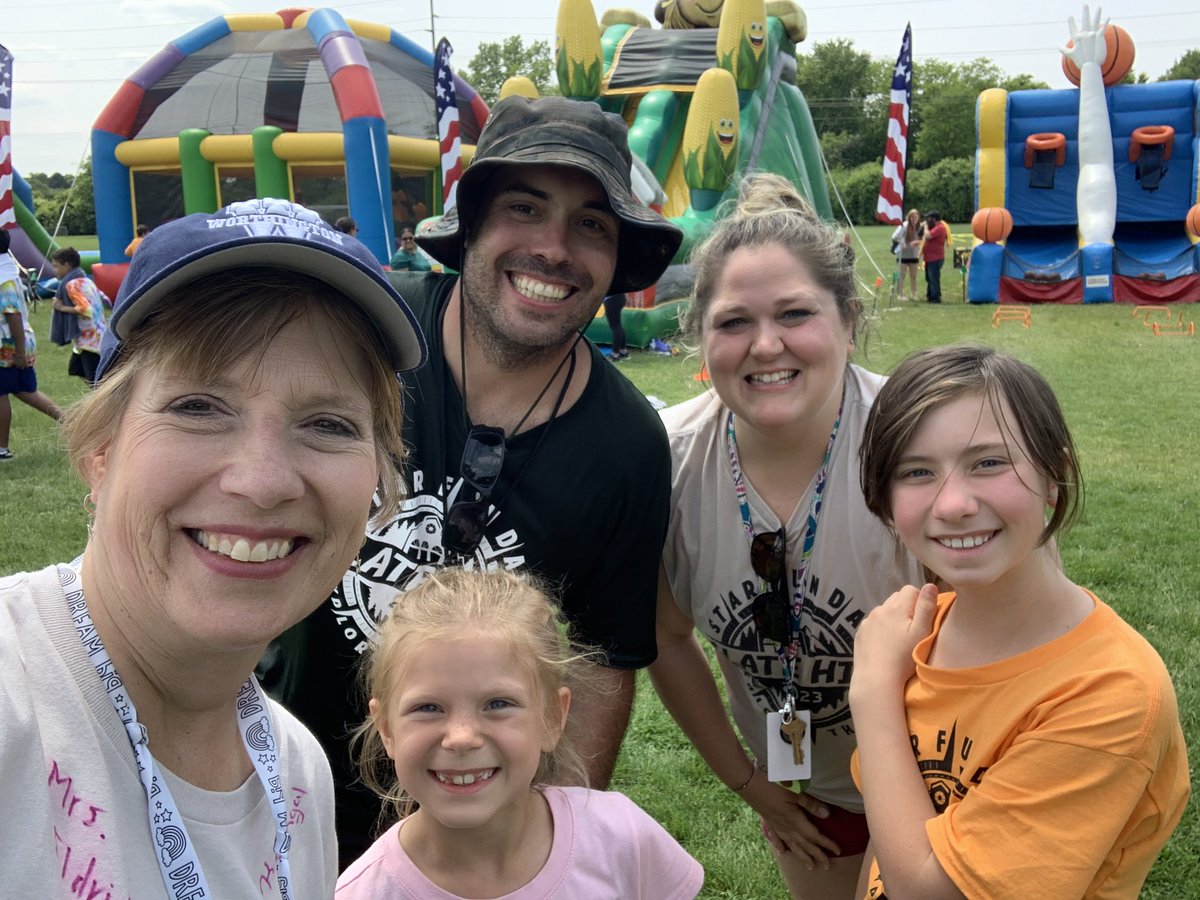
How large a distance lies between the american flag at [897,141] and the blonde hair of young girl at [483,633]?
18261mm

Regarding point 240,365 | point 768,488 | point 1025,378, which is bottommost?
point 768,488

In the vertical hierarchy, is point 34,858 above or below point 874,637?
above

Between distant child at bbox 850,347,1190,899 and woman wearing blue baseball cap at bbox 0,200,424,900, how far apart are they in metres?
1.05

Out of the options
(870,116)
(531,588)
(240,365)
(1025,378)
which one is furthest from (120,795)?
(870,116)

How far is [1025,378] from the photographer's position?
75.4 inches

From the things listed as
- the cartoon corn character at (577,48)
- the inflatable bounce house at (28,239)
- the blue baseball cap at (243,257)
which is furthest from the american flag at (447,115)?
the blue baseball cap at (243,257)

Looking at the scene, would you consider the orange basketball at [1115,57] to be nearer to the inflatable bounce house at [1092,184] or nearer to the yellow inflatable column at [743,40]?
the inflatable bounce house at [1092,184]

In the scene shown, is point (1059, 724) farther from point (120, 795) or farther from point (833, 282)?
point (120, 795)

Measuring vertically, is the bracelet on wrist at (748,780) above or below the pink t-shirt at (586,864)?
below

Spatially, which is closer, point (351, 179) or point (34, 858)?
point (34, 858)

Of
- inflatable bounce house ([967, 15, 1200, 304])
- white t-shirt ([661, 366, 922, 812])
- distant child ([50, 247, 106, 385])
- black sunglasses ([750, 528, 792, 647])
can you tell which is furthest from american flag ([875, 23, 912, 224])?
black sunglasses ([750, 528, 792, 647])

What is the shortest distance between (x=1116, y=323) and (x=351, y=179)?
42.1ft

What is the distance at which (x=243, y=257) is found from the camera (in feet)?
4.36

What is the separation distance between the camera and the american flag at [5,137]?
Result: 19891mm
